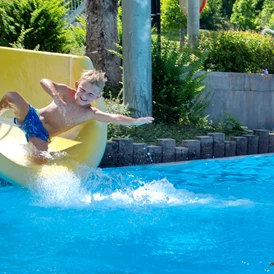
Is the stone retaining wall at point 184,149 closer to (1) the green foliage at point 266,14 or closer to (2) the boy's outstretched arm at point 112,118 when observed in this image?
(2) the boy's outstretched arm at point 112,118

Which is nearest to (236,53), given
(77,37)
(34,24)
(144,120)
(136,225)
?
(77,37)

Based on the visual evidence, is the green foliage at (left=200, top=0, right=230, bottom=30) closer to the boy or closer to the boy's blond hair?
the boy

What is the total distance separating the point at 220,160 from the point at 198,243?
3.43 meters

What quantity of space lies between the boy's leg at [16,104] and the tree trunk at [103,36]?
3.23m

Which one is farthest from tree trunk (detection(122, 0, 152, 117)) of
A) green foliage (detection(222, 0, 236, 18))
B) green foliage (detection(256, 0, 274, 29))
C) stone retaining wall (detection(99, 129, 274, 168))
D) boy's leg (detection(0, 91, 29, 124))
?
green foliage (detection(222, 0, 236, 18))

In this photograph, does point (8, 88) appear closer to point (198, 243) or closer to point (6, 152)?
point (6, 152)

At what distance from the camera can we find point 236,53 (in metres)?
Result: 9.59

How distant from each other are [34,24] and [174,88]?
3367 mm

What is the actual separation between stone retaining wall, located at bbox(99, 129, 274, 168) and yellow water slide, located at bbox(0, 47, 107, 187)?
0.96m

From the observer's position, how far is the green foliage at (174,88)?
7.82 meters

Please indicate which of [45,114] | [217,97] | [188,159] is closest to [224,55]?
[217,97]

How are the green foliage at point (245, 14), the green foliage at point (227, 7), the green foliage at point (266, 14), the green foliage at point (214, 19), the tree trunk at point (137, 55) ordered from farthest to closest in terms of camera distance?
the green foliage at point (227, 7) → the green foliage at point (214, 19) → the green foliage at point (245, 14) → the green foliage at point (266, 14) → the tree trunk at point (137, 55)

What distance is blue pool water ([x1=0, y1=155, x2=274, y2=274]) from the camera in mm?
3260

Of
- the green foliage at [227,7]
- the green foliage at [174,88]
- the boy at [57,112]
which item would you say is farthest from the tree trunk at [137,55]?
the green foliage at [227,7]
